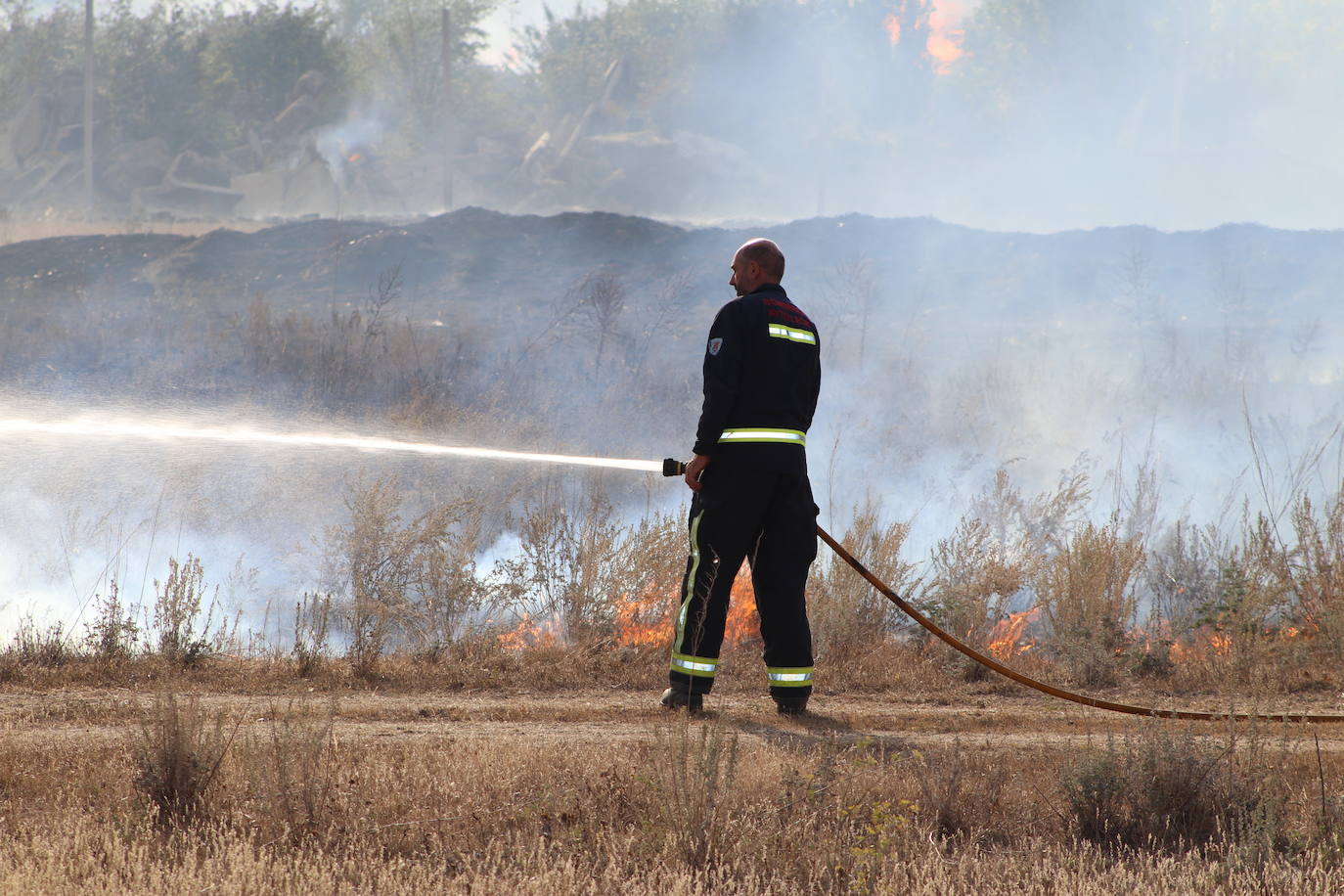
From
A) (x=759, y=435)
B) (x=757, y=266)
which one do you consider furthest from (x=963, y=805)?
(x=757, y=266)

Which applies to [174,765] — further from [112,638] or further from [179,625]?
[179,625]

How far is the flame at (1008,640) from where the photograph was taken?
7398mm

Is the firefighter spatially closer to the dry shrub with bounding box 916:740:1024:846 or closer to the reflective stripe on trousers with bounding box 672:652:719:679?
the reflective stripe on trousers with bounding box 672:652:719:679

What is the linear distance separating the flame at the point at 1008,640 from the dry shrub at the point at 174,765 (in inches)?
187

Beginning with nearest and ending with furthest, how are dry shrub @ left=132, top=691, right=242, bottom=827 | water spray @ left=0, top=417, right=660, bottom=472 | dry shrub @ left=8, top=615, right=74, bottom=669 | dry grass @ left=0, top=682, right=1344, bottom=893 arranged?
dry grass @ left=0, top=682, right=1344, bottom=893, dry shrub @ left=132, top=691, right=242, bottom=827, dry shrub @ left=8, top=615, right=74, bottom=669, water spray @ left=0, top=417, right=660, bottom=472

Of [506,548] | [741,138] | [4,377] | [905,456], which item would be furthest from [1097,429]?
[741,138]

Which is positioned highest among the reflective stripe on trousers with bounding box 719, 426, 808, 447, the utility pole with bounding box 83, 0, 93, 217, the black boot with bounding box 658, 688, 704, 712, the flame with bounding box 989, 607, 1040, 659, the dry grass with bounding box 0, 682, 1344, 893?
the utility pole with bounding box 83, 0, 93, 217

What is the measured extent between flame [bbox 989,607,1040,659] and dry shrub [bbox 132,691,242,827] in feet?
15.6

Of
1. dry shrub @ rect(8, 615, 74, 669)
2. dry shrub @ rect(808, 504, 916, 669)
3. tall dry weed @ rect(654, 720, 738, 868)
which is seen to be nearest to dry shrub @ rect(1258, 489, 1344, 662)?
dry shrub @ rect(808, 504, 916, 669)

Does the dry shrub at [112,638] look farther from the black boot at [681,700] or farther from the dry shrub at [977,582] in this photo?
the dry shrub at [977,582]

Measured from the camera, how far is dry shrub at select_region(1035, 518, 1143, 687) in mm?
6910

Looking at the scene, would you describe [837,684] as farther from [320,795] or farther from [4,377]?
[4,377]

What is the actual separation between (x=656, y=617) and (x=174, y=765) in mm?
3723

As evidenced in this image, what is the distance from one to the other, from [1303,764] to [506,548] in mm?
7597
